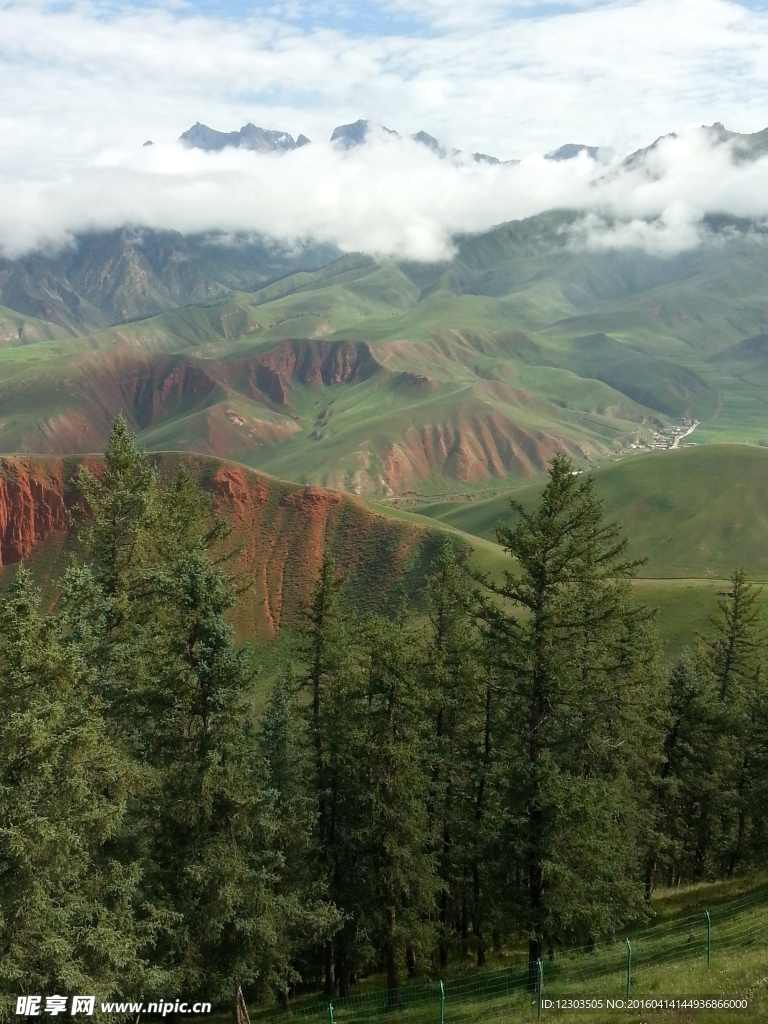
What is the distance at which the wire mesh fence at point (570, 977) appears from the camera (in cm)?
2196

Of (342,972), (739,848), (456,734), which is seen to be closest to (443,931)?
(342,972)

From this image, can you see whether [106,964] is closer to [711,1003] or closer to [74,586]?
[74,586]

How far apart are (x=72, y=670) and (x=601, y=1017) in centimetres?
1552

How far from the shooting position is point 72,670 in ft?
75.2

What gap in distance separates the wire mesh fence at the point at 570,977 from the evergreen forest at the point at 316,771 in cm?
111

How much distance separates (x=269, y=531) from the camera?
11162 centimetres

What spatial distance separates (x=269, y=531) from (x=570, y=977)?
89514 millimetres

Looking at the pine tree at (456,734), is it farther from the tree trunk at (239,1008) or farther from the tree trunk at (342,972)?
the tree trunk at (239,1008)

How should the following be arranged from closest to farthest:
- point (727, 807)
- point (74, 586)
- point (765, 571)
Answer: point (74, 586) → point (727, 807) → point (765, 571)

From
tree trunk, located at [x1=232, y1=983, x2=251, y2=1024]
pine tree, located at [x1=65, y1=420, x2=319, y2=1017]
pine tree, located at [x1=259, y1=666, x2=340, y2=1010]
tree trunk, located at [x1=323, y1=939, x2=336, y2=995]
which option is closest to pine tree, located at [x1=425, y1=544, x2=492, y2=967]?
tree trunk, located at [x1=323, y1=939, x2=336, y2=995]

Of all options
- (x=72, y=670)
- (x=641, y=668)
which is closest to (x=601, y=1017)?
(x=72, y=670)

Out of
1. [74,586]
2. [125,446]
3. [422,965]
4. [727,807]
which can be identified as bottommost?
[422,965]

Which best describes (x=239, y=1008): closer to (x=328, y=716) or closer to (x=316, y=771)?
(x=316, y=771)

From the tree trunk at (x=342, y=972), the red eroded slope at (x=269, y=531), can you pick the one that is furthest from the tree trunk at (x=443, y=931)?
the red eroded slope at (x=269, y=531)
